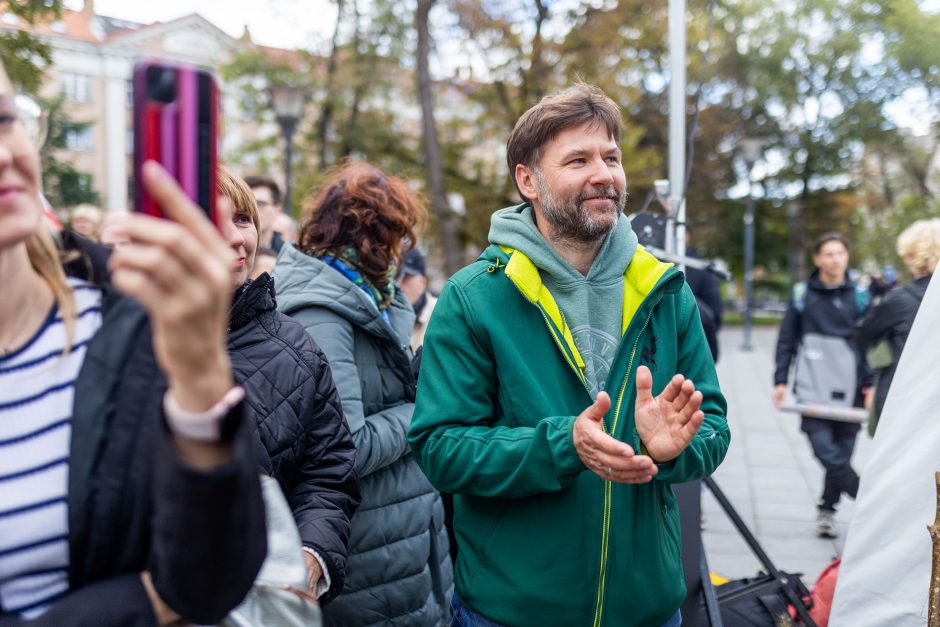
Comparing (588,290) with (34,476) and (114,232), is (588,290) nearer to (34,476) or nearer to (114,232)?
(114,232)

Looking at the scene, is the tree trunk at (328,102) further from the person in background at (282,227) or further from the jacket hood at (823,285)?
the jacket hood at (823,285)

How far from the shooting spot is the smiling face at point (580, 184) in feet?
6.61

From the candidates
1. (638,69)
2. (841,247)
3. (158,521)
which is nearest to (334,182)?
(158,521)

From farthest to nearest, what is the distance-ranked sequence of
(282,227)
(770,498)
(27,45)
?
1. (27,45)
2. (770,498)
3. (282,227)

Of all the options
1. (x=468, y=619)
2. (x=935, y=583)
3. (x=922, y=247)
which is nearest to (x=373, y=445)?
(x=468, y=619)

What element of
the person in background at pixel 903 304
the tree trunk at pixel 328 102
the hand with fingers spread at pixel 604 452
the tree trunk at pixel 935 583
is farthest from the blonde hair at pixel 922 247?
the tree trunk at pixel 328 102

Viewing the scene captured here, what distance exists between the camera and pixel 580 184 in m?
2.02

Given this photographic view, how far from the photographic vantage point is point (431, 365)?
1.96 meters

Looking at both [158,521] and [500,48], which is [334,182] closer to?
[158,521]

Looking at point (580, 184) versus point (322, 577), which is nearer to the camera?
point (322, 577)

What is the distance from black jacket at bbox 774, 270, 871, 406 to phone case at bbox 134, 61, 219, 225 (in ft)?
18.7

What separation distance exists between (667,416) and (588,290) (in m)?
0.43

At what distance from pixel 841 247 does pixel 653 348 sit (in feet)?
15.1

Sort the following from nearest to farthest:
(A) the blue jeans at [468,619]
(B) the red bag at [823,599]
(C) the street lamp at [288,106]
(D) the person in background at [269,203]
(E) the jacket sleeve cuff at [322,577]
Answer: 1. (E) the jacket sleeve cuff at [322,577]
2. (A) the blue jeans at [468,619]
3. (B) the red bag at [823,599]
4. (D) the person in background at [269,203]
5. (C) the street lamp at [288,106]
